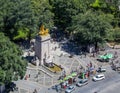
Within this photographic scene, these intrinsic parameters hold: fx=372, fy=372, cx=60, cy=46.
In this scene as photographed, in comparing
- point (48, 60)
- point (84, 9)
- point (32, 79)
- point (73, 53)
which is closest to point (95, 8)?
point (84, 9)

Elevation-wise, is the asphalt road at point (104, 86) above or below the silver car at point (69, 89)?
below

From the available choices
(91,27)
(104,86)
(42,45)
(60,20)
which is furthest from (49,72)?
(60,20)

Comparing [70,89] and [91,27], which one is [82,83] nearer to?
[70,89]

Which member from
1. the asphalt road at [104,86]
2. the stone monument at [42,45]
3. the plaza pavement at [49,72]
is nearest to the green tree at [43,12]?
the plaza pavement at [49,72]

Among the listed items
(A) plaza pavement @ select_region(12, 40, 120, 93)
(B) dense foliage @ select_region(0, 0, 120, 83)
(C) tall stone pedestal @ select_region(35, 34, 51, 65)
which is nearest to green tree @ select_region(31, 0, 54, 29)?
(B) dense foliage @ select_region(0, 0, 120, 83)

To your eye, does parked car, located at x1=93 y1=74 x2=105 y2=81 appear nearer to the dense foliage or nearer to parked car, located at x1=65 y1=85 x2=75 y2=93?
parked car, located at x1=65 y1=85 x2=75 y2=93

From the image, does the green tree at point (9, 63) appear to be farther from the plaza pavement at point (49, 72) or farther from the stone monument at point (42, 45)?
the stone monument at point (42, 45)

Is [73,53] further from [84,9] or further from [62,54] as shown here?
[84,9]
